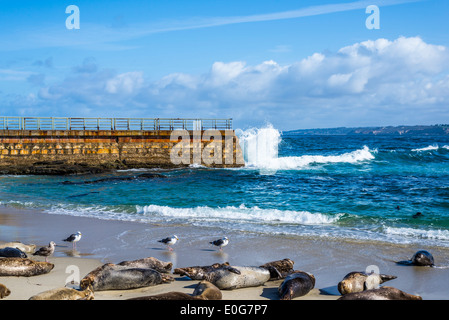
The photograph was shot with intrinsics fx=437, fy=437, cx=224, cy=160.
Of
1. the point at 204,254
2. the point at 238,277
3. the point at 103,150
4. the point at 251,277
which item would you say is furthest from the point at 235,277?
the point at 103,150

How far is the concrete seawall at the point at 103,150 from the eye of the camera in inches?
1337

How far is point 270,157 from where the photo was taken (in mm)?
48250

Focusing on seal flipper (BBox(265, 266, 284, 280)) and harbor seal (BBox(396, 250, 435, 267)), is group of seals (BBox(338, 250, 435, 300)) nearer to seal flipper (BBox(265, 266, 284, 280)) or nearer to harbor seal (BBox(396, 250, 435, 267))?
harbor seal (BBox(396, 250, 435, 267))

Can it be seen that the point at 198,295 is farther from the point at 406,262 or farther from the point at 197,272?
the point at 406,262

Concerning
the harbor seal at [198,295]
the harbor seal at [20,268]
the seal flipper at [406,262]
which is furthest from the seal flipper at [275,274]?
the harbor seal at [20,268]

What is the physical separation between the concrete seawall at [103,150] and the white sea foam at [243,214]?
57.1 feet

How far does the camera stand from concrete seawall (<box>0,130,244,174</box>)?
34.0 metres

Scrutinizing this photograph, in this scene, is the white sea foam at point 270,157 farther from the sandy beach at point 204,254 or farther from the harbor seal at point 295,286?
the harbor seal at point 295,286

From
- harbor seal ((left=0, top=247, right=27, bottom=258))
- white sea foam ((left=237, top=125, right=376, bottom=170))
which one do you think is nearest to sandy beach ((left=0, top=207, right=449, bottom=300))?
harbor seal ((left=0, top=247, right=27, bottom=258))

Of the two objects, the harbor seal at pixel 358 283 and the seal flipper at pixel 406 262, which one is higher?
the harbor seal at pixel 358 283

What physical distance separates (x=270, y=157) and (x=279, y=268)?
39.9 meters

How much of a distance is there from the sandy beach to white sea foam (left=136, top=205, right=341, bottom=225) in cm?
258
